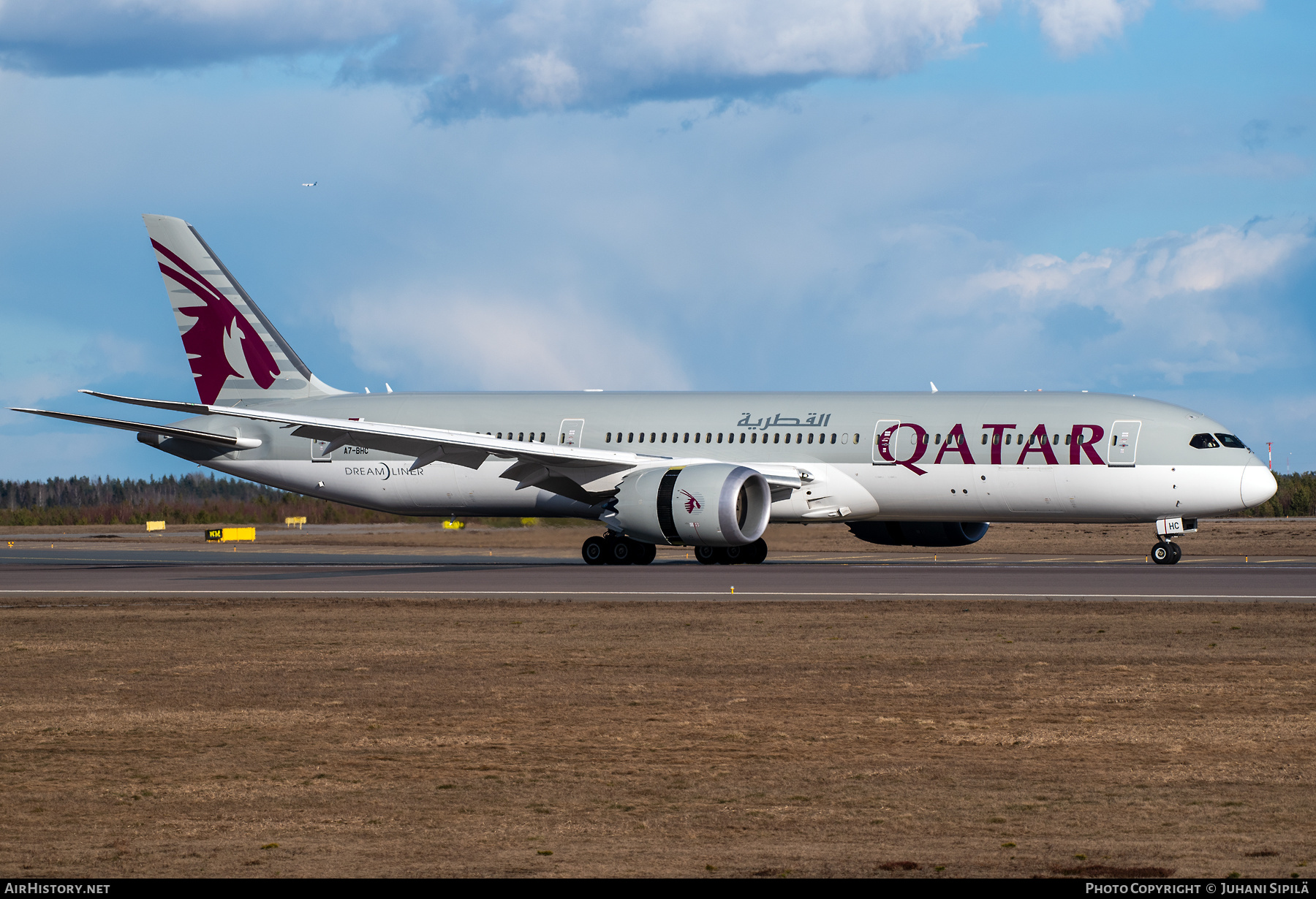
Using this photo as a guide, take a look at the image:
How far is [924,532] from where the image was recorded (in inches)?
1420

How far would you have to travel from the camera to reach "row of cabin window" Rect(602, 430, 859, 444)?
33.9m

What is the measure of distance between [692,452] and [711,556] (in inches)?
102

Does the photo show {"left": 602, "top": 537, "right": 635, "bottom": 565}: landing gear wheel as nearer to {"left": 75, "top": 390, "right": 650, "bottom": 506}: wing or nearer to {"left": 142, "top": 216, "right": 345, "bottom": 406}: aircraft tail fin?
{"left": 75, "top": 390, "right": 650, "bottom": 506}: wing

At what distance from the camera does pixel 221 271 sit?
40094mm

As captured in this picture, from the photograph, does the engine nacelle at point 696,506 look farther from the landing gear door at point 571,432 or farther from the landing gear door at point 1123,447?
the landing gear door at point 1123,447

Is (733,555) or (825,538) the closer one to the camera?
(733,555)

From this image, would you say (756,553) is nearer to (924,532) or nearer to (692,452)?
(692,452)

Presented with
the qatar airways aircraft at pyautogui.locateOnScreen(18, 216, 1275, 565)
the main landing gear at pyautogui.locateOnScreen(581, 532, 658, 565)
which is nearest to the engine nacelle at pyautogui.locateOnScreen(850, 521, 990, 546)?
the qatar airways aircraft at pyautogui.locateOnScreen(18, 216, 1275, 565)

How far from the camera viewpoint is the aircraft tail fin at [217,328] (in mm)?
Answer: 39969

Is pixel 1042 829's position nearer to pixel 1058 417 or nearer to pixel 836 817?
pixel 836 817

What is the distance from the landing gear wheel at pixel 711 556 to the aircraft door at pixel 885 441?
464 cm

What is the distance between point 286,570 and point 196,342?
10.7m

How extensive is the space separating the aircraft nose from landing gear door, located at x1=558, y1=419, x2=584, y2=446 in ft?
51.4

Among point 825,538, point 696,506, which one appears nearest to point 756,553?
point 696,506
